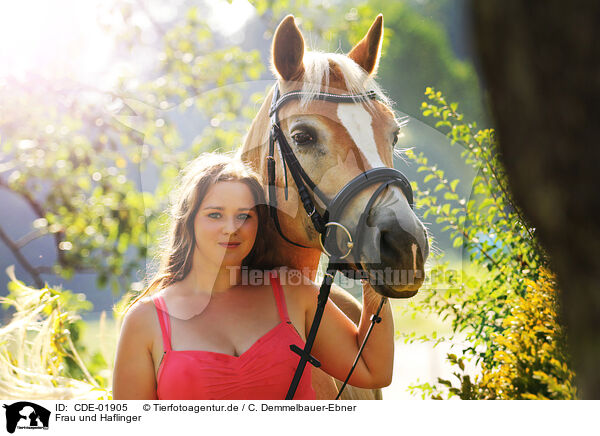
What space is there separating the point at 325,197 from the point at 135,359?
2.29 ft

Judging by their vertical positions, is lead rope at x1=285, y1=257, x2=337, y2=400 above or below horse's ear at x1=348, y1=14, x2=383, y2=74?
below

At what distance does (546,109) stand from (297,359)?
1049mm

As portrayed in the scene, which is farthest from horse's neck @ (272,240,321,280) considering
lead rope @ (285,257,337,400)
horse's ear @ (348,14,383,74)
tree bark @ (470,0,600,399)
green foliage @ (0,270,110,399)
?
tree bark @ (470,0,600,399)

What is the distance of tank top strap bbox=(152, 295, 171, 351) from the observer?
1.29m

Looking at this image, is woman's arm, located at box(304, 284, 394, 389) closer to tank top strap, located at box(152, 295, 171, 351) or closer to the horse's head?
the horse's head

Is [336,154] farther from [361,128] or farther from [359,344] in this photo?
[359,344]

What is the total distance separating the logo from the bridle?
2.94ft

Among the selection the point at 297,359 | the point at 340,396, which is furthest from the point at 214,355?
the point at 340,396

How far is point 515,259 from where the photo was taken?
1.79 metres

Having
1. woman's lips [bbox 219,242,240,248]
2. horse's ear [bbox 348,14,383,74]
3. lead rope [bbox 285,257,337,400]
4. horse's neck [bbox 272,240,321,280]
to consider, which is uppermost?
horse's ear [bbox 348,14,383,74]

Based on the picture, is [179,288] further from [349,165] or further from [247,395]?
[349,165]

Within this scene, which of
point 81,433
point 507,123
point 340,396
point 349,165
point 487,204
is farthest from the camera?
point 487,204

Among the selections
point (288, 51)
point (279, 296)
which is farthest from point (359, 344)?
point (288, 51)

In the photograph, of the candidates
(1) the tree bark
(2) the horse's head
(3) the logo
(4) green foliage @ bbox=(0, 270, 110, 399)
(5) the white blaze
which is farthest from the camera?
(4) green foliage @ bbox=(0, 270, 110, 399)
